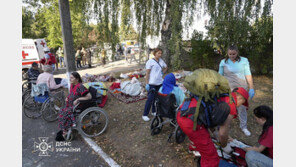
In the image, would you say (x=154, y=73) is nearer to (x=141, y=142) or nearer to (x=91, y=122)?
(x=141, y=142)

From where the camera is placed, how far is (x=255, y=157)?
6.19 feet

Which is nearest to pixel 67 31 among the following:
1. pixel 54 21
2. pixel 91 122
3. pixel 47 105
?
pixel 47 105

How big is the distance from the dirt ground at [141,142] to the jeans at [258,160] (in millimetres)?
956

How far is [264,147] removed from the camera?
76.2 inches

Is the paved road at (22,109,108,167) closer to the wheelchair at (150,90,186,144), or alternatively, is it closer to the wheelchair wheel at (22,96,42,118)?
the wheelchair wheel at (22,96,42,118)

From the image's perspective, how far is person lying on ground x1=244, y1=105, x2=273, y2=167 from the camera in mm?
1836

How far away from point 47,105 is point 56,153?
157cm

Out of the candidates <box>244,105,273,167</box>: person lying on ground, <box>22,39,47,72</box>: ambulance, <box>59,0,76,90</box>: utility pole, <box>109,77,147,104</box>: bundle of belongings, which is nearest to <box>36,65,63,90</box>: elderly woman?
<box>59,0,76,90</box>: utility pole

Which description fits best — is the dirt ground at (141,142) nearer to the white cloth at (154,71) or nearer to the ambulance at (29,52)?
the white cloth at (154,71)

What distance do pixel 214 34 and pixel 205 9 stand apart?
2.88ft

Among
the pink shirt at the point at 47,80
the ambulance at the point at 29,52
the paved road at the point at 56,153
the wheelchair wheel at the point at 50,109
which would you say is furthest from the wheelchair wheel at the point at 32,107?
the ambulance at the point at 29,52

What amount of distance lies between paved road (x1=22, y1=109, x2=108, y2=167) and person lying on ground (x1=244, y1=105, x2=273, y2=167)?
7.13 ft

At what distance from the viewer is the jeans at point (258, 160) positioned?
5.89 feet

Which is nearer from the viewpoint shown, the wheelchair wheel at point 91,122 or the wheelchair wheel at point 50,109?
the wheelchair wheel at point 91,122
